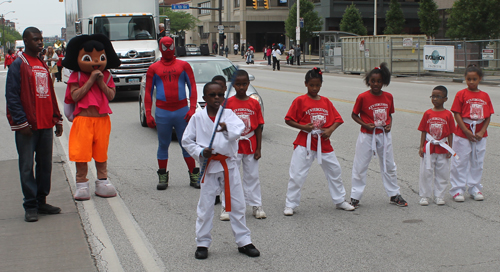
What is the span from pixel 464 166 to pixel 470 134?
1.21 feet

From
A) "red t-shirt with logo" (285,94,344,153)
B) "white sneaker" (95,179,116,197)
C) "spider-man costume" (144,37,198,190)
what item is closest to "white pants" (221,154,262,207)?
"red t-shirt with logo" (285,94,344,153)

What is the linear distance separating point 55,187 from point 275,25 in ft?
224

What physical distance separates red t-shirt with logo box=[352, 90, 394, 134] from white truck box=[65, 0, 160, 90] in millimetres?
12822

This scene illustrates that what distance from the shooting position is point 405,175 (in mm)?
7430

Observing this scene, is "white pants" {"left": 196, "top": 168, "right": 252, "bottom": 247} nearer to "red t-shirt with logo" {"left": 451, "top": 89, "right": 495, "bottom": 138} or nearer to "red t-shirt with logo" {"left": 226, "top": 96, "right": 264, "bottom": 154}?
"red t-shirt with logo" {"left": 226, "top": 96, "right": 264, "bottom": 154}

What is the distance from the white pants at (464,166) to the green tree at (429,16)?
3153 cm

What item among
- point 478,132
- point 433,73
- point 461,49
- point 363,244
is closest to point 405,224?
point 363,244

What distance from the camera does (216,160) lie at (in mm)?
4434

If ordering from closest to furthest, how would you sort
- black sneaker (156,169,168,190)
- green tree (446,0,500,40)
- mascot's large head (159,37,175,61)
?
mascot's large head (159,37,175,61) < black sneaker (156,169,168,190) < green tree (446,0,500,40)

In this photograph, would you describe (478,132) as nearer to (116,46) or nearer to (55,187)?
(55,187)

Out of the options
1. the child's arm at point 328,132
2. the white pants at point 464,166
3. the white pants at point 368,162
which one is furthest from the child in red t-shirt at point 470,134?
the child's arm at point 328,132

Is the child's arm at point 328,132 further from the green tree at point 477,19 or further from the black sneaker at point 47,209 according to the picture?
the green tree at point 477,19

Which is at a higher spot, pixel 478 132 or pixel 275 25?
pixel 275 25

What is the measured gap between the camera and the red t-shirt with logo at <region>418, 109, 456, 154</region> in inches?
230
